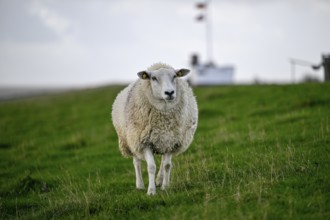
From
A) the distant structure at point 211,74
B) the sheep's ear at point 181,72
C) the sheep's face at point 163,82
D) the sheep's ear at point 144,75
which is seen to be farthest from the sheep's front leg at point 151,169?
the distant structure at point 211,74

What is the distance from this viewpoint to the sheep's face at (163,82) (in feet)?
25.4

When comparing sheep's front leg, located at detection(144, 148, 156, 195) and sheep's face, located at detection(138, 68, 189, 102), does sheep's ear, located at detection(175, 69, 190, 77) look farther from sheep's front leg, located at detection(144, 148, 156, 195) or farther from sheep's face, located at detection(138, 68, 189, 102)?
sheep's front leg, located at detection(144, 148, 156, 195)

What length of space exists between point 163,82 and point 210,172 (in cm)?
209

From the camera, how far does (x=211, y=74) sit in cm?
4731

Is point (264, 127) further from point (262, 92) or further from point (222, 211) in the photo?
point (262, 92)

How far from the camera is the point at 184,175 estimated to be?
890cm

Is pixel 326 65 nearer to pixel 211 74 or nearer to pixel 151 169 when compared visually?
pixel 151 169

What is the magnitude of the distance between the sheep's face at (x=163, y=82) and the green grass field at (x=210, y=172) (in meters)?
1.56

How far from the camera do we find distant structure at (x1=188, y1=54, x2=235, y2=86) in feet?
154

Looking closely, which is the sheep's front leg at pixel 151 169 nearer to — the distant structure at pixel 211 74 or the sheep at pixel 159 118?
the sheep at pixel 159 118

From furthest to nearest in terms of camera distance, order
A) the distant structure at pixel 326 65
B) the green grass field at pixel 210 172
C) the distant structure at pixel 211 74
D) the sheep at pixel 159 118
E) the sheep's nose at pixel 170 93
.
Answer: the distant structure at pixel 211 74 → the distant structure at pixel 326 65 → the sheep at pixel 159 118 → the sheep's nose at pixel 170 93 → the green grass field at pixel 210 172

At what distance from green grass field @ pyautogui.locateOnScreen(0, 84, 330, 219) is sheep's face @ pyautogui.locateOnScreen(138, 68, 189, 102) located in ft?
5.13

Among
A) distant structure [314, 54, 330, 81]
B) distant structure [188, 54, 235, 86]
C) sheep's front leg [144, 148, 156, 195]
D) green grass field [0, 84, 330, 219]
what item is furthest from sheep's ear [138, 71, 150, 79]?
distant structure [188, 54, 235, 86]

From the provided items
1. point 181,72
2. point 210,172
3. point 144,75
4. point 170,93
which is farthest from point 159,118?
point 210,172
